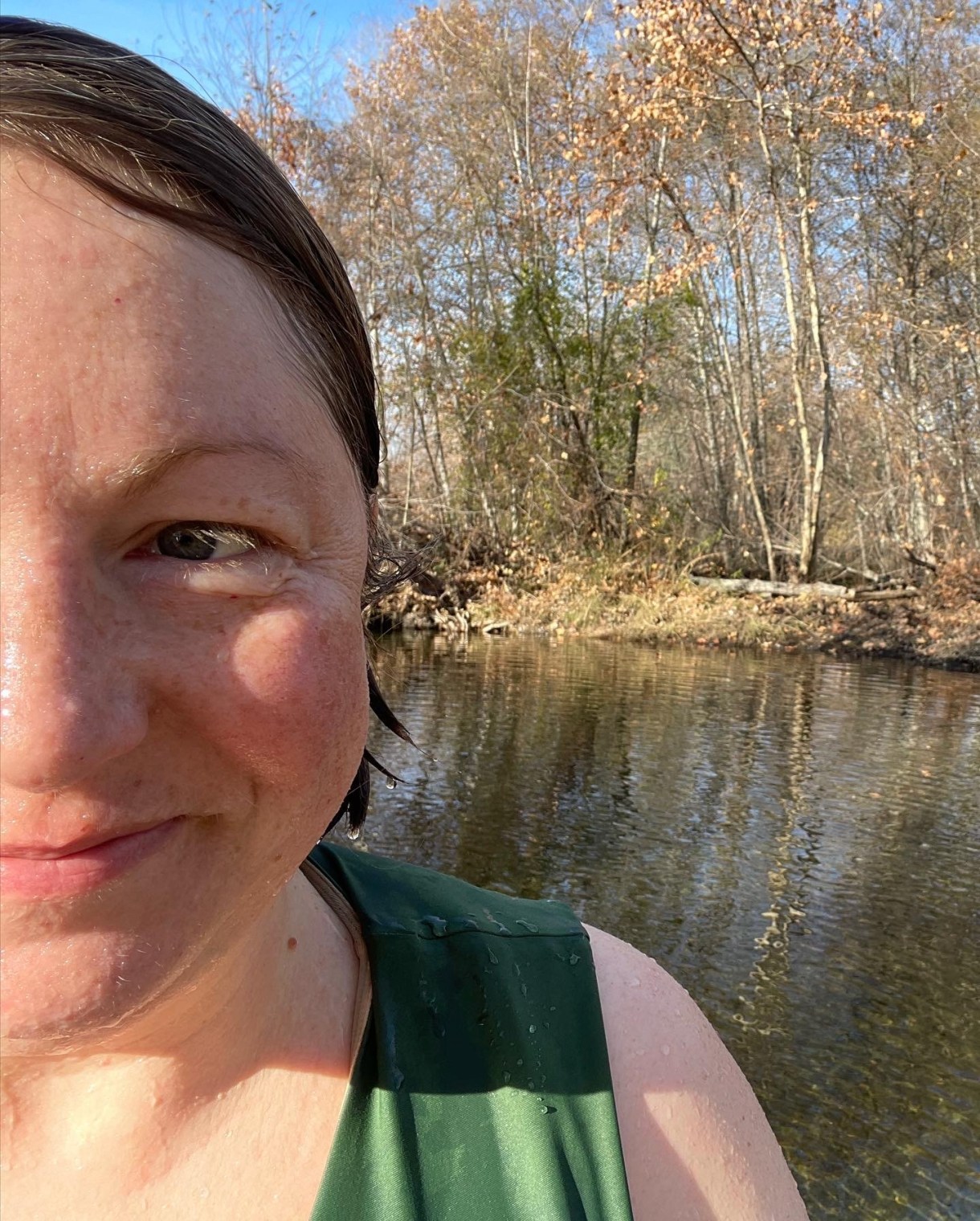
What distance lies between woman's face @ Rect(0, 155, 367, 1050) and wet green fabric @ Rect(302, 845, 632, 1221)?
26cm

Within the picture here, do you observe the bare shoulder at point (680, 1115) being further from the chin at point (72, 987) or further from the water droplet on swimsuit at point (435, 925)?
the chin at point (72, 987)

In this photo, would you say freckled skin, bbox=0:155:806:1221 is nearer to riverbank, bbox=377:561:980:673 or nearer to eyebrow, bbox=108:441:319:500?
eyebrow, bbox=108:441:319:500

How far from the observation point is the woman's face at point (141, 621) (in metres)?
0.69

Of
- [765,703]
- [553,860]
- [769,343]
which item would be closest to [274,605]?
[553,860]

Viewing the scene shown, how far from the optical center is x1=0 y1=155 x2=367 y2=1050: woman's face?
2.26 feet

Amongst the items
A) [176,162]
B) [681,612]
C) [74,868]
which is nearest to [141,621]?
[74,868]

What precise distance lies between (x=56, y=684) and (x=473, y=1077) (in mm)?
592

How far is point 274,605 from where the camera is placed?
817 millimetres

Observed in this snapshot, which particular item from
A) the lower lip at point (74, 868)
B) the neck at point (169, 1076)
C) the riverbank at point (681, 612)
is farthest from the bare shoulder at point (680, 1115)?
the riverbank at point (681, 612)

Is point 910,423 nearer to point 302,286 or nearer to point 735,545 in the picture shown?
point 735,545

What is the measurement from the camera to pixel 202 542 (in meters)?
0.80

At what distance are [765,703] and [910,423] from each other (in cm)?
843

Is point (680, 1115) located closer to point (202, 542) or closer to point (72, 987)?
point (72, 987)

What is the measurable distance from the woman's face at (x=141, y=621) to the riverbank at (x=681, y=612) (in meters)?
11.0
